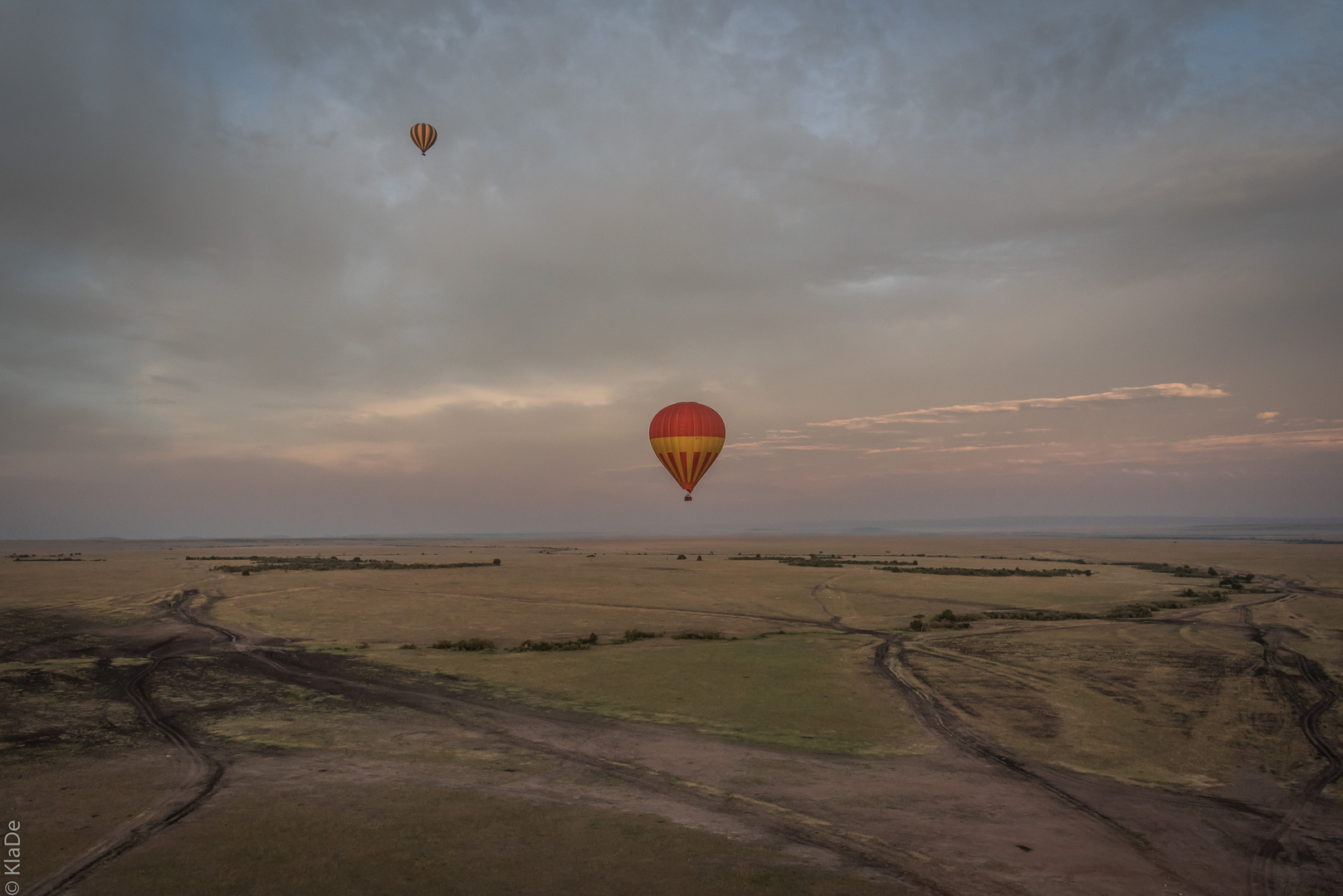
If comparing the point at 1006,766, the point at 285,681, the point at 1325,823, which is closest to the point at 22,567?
the point at 285,681

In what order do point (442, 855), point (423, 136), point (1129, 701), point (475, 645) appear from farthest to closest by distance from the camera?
point (423, 136) → point (475, 645) → point (1129, 701) → point (442, 855)

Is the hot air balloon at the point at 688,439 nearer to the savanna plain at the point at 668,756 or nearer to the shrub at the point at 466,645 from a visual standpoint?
the savanna plain at the point at 668,756

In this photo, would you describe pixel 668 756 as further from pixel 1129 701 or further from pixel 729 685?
pixel 1129 701

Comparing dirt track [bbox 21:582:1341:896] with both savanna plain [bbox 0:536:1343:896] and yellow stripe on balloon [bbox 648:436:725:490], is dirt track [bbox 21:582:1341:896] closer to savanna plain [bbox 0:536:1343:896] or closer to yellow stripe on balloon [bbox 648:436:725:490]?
savanna plain [bbox 0:536:1343:896]

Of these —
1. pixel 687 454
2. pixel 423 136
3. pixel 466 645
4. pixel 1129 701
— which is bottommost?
pixel 1129 701

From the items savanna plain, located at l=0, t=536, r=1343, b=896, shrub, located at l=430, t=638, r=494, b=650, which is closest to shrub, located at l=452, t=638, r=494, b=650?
shrub, located at l=430, t=638, r=494, b=650

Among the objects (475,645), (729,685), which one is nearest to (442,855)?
(729,685)
